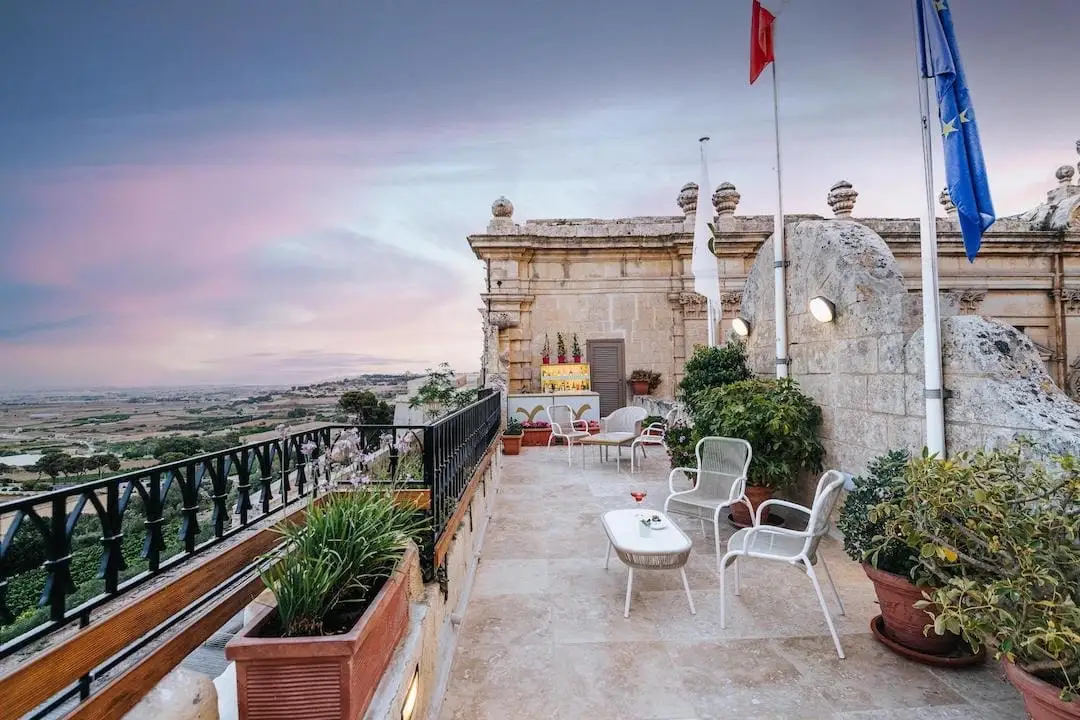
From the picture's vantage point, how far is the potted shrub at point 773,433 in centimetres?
416

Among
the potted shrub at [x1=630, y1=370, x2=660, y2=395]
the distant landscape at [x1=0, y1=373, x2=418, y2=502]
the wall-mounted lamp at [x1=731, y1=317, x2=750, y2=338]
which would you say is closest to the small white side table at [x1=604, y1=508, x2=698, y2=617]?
the distant landscape at [x1=0, y1=373, x2=418, y2=502]

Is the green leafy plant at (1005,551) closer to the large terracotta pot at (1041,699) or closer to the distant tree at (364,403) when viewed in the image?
the large terracotta pot at (1041,699)

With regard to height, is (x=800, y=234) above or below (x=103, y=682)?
above

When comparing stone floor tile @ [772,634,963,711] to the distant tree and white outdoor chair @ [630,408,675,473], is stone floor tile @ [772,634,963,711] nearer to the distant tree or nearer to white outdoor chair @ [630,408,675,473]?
white outdoor chair @ [630,408,675,473]

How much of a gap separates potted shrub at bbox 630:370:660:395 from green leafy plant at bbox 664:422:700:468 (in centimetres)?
532

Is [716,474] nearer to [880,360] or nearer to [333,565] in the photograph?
[880,360]

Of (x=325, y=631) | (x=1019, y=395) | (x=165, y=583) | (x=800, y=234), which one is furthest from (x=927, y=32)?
(x=165, y=583)

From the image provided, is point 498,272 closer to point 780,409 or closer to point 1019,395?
point 780,409

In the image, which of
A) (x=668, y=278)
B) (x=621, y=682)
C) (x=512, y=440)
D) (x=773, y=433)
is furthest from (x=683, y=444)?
(x=668, y=278)

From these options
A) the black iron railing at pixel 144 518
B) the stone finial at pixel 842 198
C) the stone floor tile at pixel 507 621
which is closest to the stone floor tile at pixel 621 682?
the stone floor tile at pixel 507 621

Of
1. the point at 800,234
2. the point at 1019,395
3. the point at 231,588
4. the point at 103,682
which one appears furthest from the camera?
the point at 800,234

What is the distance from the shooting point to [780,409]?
4.17m

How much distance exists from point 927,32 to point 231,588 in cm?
542

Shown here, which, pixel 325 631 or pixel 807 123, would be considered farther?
pixel 807 123
